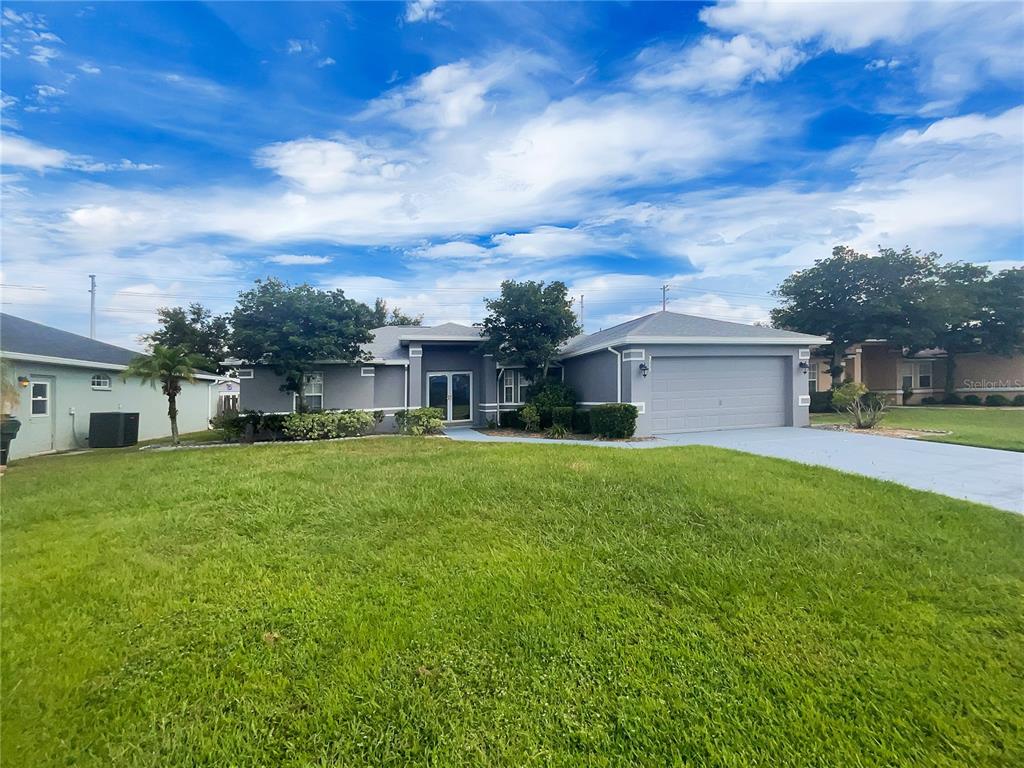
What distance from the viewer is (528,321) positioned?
15188mm

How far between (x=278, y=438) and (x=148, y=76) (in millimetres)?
9434

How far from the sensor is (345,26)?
7.27m

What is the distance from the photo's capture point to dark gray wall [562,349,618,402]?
13922 mm

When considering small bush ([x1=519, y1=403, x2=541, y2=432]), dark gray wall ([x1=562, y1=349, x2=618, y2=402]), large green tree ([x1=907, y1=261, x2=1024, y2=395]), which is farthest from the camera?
large green tree ([x1=907, y1=261, x2=1024, y2=395])

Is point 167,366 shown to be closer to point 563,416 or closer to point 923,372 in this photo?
point 563,416

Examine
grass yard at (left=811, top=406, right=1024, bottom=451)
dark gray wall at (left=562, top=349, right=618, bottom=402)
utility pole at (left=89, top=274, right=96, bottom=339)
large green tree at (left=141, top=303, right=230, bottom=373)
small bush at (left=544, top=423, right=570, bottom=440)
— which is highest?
utility pole at (left=89, top=274, right=96, bottom=339)

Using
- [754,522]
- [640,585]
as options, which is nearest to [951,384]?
[754,522]

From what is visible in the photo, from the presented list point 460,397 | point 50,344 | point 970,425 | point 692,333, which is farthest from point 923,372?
point 50,344

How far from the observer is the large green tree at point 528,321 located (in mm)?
15023

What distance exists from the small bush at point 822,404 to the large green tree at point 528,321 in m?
12.9

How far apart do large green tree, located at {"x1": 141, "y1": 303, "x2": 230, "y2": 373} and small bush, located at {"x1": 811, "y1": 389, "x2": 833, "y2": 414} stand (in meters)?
28.7

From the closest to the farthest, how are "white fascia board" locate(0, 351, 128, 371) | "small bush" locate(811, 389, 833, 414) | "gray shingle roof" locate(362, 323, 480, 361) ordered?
"white fascia board" locate(0, 351, 128, 371) → "gray shingle roof" locate(362, 323, 480, 361) → "small bush" locate(811, 389, 833, 414)

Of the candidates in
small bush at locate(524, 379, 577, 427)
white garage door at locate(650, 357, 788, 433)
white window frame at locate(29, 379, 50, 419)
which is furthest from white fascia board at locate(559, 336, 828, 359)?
white window frame at locate(29, 379, 50, 419)

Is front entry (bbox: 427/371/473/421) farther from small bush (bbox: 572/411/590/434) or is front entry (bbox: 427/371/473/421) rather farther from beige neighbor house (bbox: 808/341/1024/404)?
beige neighbor house (bbox: 808/341/1024/404)
